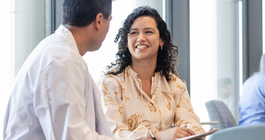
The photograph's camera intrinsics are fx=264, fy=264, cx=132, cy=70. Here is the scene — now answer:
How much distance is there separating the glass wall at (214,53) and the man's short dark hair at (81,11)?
2263mm

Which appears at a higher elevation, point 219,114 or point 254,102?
point 254,102

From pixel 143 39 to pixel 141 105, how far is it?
0.42 metres

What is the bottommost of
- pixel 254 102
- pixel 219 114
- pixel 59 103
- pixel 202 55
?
pixel 219 114

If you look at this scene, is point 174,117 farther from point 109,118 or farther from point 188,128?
point 109,118

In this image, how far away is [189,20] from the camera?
3008mm

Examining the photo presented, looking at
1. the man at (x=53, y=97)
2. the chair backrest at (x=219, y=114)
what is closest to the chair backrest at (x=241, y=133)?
the man at (x=53, y=97)

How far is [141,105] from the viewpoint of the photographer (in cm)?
161

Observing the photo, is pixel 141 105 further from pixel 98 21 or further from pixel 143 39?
pixel 98 21

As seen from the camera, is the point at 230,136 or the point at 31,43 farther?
the point at 31,43

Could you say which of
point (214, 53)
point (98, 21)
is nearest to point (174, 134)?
point (98, 21)

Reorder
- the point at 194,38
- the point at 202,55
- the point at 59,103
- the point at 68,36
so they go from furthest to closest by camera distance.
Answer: the point at 202,55 → the point at 194,38 → the point at 68,36 → the point at 59,103

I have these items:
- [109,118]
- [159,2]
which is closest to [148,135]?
[109,118]

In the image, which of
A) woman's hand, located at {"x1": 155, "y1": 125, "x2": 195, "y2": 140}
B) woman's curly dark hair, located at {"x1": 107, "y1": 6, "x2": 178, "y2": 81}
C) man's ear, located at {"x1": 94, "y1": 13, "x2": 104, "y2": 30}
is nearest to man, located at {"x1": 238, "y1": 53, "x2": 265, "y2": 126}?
woman's curly dark hair, located at {"x1": 107, "y1": 6, "x2": 178, "y2": 81}

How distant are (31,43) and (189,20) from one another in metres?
1.81
